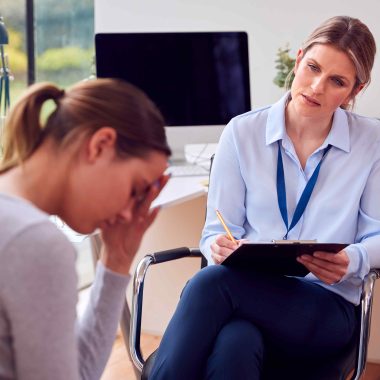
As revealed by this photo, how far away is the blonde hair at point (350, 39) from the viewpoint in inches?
78.3

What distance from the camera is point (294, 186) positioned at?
2.02 meters

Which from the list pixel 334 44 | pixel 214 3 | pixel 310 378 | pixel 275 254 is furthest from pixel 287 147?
pixel 214 3

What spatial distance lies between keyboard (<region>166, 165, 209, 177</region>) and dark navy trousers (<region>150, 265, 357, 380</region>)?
3.51ft

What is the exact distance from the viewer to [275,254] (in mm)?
1691

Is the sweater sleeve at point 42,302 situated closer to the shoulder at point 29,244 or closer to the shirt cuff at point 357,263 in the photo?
the shoulder at point 29,244

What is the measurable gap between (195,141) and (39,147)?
2022mm

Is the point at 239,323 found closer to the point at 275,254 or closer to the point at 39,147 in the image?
the point at 275,254

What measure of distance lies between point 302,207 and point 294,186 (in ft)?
0.23

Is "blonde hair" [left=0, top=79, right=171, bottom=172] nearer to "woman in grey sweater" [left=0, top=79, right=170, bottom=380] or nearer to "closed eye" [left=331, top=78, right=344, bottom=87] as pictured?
"woman in grey sweater" [left=0, top=79, right=170, bottom=380]

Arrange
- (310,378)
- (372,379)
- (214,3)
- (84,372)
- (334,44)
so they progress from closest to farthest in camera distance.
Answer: (84,372), (310,378), (334,44), (372,379), (214,3)

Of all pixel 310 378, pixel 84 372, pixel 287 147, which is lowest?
pixel 310 378

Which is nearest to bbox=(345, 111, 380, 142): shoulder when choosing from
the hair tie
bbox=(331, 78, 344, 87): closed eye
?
bbox=(331, 78, 344, 87): closed eye

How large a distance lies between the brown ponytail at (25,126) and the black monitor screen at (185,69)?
190 centimetres

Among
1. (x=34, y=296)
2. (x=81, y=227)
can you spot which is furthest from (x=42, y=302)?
(x=81, y=227)
